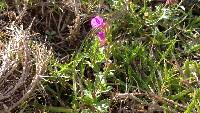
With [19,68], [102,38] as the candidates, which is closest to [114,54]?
[102,38]

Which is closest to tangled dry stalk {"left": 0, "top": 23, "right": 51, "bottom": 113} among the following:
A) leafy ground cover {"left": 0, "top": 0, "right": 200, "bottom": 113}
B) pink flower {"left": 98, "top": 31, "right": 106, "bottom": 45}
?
leafy ground cover {"left": 0, "top": 0, "right": 200, "bottom": 113}

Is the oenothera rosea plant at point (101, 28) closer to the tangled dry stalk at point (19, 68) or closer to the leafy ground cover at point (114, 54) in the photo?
the leafy ground cover at point (114, 54)

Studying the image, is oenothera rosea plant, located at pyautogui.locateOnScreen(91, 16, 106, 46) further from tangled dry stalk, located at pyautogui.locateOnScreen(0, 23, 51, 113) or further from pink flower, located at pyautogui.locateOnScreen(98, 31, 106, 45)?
tangled dry stalk, located at pyautogui.locateOnScreen(0, 23, 51, 113)

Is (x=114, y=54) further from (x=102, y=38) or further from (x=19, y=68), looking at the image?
(x=19, y=68)

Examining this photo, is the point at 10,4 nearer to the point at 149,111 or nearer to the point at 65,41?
the point at 65,41

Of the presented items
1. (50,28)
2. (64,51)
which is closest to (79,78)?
(64,51)
